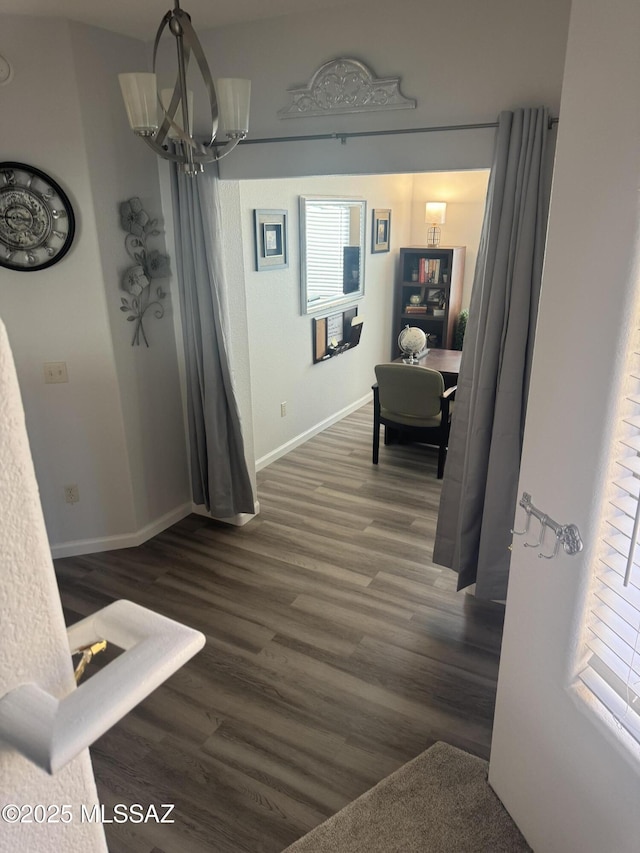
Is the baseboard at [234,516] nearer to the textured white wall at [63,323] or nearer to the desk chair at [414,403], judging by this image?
the textured white wall at [63,323]

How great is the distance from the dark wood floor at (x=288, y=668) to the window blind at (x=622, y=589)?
3.05 ft

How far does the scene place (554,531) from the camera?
1557 mm

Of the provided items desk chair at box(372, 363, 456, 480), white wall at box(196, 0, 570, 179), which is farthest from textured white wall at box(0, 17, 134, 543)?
desk chair at box(372, 363, 456, 480)

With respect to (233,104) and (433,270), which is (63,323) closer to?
(233,104)

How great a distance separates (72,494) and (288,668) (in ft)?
5.30

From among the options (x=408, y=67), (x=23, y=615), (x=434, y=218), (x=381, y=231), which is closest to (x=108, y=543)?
(x=408, y=67)

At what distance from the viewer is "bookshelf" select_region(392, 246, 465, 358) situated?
A: 6145mm

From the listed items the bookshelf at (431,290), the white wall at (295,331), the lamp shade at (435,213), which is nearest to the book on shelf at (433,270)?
the bookshelf at (431,290)

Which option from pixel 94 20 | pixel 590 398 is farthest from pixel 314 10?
pixel 590 398

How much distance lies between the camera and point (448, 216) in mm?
6625

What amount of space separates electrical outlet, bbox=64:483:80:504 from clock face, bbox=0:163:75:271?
120 centimetres

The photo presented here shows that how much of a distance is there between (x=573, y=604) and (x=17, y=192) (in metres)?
2.93

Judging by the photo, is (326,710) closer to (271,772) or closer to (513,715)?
(271,772)

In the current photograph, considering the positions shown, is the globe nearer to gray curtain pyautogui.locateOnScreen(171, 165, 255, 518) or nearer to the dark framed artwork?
the dark framed artwork
